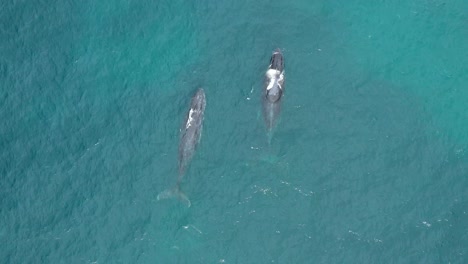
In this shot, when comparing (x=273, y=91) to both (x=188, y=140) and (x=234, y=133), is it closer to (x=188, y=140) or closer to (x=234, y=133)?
(x=234, y=133)

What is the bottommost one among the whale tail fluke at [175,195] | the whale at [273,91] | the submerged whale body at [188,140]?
the whale tail fluke at [175,195]

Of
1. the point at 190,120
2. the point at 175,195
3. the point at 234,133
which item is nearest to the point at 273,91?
the point at 234,133

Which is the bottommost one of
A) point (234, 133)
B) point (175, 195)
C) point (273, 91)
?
point (175, 195)

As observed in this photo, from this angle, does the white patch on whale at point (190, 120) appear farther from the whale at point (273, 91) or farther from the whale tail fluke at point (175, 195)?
the whale at point (273, 91)

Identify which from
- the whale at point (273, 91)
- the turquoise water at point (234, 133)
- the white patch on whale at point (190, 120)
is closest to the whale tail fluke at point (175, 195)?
the turquoise water at point (234, 133)

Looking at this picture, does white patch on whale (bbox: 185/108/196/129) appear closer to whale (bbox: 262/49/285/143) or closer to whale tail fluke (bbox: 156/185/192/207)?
whale tail fluke (bbox: 156/185/192/207)

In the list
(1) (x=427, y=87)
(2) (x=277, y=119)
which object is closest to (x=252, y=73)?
(2) (x=277, y=119)
